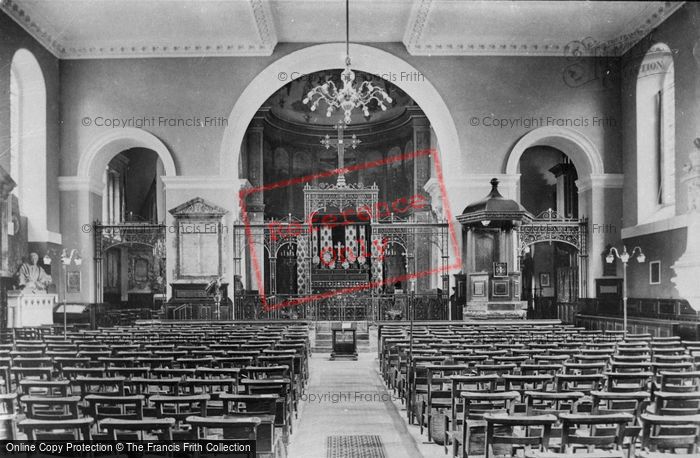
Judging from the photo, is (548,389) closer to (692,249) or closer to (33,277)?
(692,249)

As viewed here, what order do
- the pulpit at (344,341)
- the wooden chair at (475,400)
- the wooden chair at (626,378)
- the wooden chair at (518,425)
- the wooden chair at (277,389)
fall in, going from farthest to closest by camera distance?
the pulpit at (344,341), the wooden chair at (626,378), the wooden chair at (277,389), the wooden chair at (475,400), the wooden chair at (518,425)

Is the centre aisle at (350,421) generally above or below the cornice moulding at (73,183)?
below

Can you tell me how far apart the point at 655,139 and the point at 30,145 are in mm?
17683

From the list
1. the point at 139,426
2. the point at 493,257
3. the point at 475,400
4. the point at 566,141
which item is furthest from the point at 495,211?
the point at 139,426

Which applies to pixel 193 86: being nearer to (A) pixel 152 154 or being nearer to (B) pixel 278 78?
(B) pixel 278 78

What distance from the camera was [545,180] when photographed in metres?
25.4

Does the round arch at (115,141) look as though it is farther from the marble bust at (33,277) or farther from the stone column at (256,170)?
the stone column at (256,170)

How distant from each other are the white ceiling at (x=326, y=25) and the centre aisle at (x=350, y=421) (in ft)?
35.2

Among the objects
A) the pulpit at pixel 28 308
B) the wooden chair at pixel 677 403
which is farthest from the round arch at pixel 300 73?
the wooden chair at pixel 677 403

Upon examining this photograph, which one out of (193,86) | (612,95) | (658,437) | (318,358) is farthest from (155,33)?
(658,437)

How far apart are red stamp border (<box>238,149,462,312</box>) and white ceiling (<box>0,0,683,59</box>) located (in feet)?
14.7

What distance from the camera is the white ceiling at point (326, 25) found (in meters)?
17.3

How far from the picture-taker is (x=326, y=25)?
19312 mm

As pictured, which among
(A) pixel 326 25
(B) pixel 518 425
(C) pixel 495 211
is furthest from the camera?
(A) pixel 326 25
